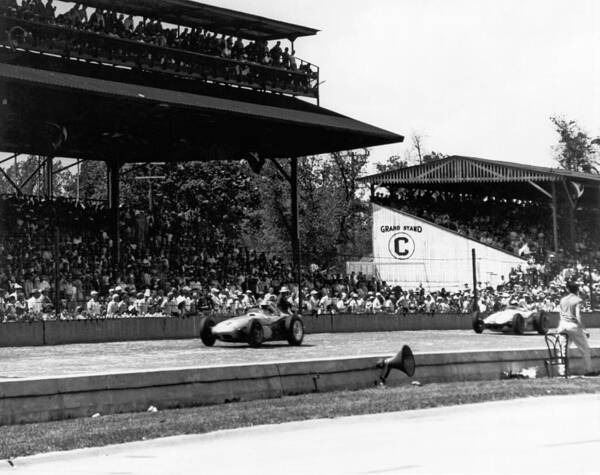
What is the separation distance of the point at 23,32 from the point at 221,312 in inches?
423

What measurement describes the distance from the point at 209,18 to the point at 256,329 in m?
19.6

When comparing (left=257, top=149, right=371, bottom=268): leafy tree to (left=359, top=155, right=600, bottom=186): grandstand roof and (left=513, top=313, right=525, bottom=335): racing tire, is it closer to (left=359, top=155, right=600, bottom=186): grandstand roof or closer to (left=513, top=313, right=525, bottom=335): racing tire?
(left=359, top=155, right=600, bottom=186): grandstand roof

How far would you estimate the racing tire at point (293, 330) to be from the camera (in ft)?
84.4

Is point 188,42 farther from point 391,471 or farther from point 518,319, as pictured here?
point 391,471

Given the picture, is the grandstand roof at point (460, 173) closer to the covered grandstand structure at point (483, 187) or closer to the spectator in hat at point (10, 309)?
the covered grandstand structure at point (483, 187)

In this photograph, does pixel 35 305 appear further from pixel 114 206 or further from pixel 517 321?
pixel 114 206

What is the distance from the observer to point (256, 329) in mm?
25359

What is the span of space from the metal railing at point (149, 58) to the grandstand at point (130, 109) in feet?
0.14

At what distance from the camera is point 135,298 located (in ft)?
105

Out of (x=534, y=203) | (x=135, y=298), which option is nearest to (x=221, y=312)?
(x=135, y=298)

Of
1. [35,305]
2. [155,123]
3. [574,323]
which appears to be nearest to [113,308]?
[35,305]

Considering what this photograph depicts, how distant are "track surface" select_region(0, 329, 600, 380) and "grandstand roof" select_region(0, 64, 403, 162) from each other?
28.2 feet

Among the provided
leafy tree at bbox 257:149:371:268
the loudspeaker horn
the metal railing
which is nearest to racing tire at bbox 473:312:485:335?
the metal railing

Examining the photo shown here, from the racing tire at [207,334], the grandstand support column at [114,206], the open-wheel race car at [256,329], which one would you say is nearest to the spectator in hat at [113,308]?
the racing tire at [207,334]
